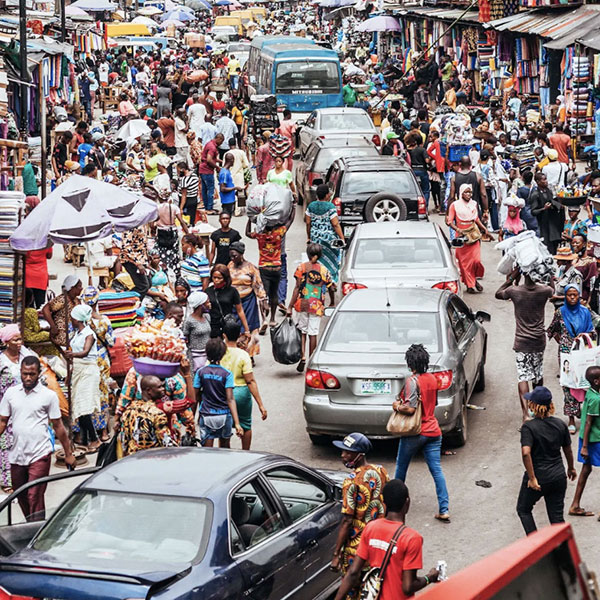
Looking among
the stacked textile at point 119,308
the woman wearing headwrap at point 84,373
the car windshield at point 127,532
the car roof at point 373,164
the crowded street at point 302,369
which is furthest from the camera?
the car roof at point 373,164

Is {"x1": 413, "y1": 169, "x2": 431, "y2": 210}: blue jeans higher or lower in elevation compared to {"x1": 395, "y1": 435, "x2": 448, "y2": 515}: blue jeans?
higher

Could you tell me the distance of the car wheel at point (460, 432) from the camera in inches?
457

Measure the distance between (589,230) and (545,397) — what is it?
5.78m

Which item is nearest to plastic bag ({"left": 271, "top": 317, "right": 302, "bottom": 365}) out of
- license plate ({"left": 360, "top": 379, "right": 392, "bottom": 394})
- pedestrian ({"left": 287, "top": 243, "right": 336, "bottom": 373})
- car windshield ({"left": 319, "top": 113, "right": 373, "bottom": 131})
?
pedestrian ({"left": 287, "top": 243, "right": 336, "bottom": 373})

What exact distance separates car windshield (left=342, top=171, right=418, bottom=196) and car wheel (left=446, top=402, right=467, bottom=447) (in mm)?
7163

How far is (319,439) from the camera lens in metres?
11.9

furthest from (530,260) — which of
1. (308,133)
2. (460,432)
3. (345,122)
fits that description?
(345,122)

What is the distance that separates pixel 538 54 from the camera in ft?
104

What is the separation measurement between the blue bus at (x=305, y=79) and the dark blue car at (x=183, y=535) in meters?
26.2

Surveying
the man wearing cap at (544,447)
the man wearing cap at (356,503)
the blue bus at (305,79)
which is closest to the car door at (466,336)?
the man wearing cap at (544,447)

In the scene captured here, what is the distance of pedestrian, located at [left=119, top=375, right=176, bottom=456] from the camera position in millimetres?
9234

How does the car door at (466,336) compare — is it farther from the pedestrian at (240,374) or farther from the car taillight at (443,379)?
the pedestrian at (240,374)

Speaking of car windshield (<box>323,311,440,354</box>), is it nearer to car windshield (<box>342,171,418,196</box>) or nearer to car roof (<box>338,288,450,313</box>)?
car roof (<box>338,288,450,313</box>)

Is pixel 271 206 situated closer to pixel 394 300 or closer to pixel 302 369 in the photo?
pixel 302 369
